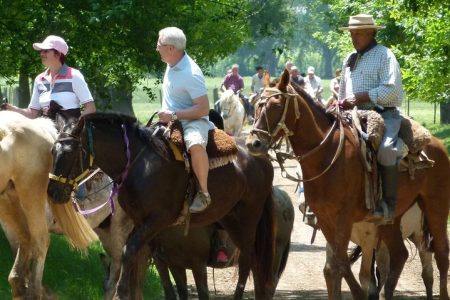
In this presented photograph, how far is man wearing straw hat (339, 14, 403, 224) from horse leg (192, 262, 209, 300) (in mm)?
1811

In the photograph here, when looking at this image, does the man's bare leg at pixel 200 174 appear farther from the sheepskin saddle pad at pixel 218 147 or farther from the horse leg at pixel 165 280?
the horse leg at pixel 165 280

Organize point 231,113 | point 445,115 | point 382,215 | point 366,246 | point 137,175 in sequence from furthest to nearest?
point 445,115, point 231,113, point 366,246, point 382,215, point 137,175

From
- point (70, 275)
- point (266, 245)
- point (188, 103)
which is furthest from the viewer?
point (70, 275)

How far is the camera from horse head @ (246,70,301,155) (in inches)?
403

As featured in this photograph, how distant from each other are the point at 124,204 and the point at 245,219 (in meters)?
1.59

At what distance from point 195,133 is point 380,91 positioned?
75.4 inches

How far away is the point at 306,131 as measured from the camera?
1077 centimetres

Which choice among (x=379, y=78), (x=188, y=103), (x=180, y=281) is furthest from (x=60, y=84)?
(x=379, y=78)

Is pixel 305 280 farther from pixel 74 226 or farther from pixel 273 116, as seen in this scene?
pixel 273 116

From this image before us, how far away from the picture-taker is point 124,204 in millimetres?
10398

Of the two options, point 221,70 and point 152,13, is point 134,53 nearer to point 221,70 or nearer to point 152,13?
point 152,13

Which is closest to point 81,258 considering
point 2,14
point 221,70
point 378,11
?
point 2,14

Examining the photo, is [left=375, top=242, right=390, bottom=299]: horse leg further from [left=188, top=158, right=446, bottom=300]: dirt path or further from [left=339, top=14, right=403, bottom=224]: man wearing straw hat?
[left=339, top=14, right=403, bottom=224]: man wearing straw hat

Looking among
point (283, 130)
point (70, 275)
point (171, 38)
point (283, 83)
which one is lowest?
point (70, 275)
